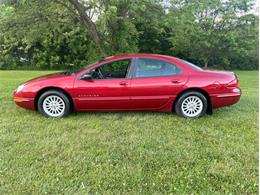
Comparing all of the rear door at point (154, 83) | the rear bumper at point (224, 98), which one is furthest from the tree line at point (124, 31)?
the rear bumper at point (224, 98)

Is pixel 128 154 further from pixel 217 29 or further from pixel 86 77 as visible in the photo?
pixel 217 29

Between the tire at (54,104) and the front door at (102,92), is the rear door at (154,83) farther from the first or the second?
the tire at (54,104)

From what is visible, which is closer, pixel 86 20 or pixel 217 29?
pixel 86 20

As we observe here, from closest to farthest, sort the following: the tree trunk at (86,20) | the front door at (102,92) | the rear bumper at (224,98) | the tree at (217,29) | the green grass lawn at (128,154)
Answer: the green grass lawn at (128,154), the front door at (102,92), the rear bumper at (224,98), the tree trunk at (86,20), the tree at (217,29)

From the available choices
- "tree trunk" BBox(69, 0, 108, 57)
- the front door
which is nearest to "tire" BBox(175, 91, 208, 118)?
the front door

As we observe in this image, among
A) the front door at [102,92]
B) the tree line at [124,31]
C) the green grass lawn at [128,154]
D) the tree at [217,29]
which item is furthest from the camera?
the tree at [217,29]

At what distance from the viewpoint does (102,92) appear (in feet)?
16.9

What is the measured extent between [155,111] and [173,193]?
9.53ft

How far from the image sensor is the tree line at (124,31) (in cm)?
920

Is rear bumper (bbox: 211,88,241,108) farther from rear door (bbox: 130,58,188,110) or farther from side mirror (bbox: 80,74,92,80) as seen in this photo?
side mirror (bbox: 80,74,92,80)

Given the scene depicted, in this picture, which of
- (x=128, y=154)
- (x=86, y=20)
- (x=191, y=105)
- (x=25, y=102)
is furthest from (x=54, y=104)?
(x=86, y=20)

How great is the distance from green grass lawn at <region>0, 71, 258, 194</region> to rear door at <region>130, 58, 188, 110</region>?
1.06 ft

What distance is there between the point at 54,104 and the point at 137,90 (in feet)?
5.50

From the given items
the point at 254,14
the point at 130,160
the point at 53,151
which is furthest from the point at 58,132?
the point at 254,14
